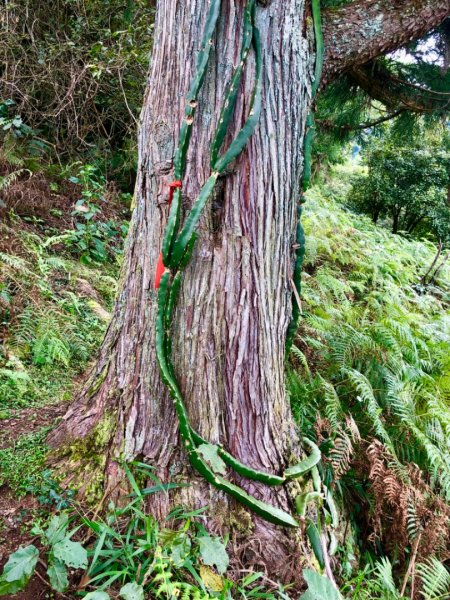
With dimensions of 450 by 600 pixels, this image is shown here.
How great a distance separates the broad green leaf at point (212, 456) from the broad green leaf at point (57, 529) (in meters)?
0.49

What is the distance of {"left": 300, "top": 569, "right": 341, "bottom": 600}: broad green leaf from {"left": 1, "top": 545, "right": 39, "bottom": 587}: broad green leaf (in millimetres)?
823

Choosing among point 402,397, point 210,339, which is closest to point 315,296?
point 402,397

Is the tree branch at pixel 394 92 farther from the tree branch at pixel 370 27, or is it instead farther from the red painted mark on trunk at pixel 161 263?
the red painted mark on trunk at pixel 161 263

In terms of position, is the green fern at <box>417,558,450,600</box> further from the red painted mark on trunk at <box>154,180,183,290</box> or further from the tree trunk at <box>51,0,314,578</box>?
the red painted mark on trunk at <box>154,180,183,290</box>

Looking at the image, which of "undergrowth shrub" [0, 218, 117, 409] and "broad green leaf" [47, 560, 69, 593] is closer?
"broad green leaf" [47, 560, 69, 593]

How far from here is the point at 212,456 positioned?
4.58ft

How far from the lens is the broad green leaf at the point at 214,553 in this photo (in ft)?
4.30

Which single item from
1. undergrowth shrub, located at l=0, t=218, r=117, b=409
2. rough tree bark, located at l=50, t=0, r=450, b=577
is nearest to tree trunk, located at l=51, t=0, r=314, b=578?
rough tree bark, located at l=50, t=0, r=450, b=577

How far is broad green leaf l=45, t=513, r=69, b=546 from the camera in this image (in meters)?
1.31

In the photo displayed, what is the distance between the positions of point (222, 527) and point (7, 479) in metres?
0.84

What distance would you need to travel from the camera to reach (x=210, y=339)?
4.82ft

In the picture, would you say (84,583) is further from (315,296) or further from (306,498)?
(315,296)

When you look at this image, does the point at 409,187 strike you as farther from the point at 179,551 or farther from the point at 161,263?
the point at 179,551

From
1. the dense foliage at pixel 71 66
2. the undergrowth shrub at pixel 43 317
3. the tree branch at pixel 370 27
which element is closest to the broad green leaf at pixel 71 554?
the undergrowth shrub at pixel 43 317
